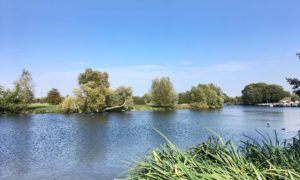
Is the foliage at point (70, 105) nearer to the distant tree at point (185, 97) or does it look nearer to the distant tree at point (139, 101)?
the distant tree at point (139, 101)

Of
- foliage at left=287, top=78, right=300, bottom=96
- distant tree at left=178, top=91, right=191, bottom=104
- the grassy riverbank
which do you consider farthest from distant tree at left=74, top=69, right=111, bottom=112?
foliage at left=287, top=78, right=300, bottom=96

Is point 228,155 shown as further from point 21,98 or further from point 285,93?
point 285,93

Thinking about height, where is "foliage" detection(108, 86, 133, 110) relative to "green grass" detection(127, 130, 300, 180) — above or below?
above

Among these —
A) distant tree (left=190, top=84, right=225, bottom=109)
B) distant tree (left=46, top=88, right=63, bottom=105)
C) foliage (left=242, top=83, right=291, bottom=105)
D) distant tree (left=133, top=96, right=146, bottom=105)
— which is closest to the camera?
distant tree (left=46, top=88, right=63, bottom=105)

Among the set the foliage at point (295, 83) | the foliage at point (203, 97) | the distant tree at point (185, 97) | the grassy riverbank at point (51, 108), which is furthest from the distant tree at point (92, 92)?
the foliage at point (295, 83)

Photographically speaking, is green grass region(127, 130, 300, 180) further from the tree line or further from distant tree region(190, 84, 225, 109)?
distant tree region(190, 84, 225, 109)

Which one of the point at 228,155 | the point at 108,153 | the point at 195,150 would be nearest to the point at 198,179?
the point at 228,155

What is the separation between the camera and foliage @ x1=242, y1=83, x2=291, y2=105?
133250 millimetres

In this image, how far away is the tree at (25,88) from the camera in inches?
2347

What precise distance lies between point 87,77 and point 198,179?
59.4 m

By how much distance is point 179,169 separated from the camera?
3.96m

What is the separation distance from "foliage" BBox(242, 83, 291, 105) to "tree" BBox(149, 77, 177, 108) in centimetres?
6899

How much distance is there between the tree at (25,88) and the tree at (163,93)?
→ 2649cm

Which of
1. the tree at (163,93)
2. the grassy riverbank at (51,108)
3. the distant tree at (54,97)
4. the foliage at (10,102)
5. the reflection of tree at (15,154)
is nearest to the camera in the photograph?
the reflection of tree at (15,154)
